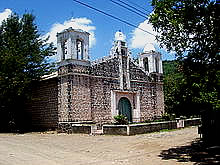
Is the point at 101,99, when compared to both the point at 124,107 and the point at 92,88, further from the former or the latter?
the point at 124,107

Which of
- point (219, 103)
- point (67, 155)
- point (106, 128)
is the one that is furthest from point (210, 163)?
point (106, 128)

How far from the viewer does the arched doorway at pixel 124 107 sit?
23234 mm

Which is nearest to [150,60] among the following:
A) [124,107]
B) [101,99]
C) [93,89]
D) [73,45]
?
[124,107]

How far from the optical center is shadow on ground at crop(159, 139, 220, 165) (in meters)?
8.81

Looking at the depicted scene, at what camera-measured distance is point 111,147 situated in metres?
12.6

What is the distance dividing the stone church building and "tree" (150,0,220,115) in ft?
35.7

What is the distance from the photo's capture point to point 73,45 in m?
19.8

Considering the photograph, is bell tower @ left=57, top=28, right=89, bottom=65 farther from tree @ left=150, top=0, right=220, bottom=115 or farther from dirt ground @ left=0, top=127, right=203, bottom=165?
tree @ left=150, top=0, right=220, bottom=115

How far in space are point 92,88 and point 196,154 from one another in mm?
12045

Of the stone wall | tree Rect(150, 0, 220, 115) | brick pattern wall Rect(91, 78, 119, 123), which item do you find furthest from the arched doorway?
tree Rect(150, 0, 220, 115)

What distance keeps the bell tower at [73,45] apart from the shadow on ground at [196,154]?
35.4ft

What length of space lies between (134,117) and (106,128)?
22.3 feet

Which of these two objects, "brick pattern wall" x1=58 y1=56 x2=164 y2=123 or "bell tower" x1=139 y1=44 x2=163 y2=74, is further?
"bell tower" x1=139 y1=44 x2=163 y2=74

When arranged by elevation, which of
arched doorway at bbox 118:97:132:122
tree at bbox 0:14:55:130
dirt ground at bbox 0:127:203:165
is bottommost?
dirt ground at bbox 0:127:203:165
